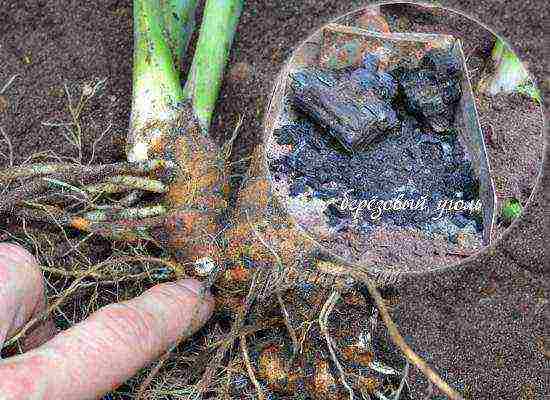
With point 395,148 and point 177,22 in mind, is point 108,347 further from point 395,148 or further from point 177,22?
point 177,22

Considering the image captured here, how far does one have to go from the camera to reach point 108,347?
1.14 m

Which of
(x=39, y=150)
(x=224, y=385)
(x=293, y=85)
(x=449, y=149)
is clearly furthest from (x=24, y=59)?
(x=449, y=149)

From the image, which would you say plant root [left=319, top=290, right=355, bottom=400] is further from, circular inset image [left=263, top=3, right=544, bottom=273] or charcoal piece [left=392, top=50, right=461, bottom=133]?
charcoal piece [left=392, top=50, right=461, bottom=133]

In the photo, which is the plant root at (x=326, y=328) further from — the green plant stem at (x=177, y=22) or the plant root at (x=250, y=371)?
the green plant stem at (x=177, y=22)

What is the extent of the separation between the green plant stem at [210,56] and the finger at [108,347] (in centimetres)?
38

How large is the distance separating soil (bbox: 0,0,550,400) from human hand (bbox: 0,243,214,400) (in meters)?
0.14

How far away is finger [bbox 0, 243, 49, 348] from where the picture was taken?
1.10 m

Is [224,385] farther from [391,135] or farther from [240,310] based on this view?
[391,135]

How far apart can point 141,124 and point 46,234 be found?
11.5 inches

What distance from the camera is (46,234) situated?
142 centimetres

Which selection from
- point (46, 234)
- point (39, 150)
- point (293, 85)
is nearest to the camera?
point (293, 85)

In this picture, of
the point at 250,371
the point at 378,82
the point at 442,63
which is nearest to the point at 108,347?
the point at 250,371

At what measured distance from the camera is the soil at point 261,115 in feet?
4.62

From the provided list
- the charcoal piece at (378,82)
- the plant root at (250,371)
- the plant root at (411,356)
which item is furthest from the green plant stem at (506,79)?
the plant root at (250,371)
